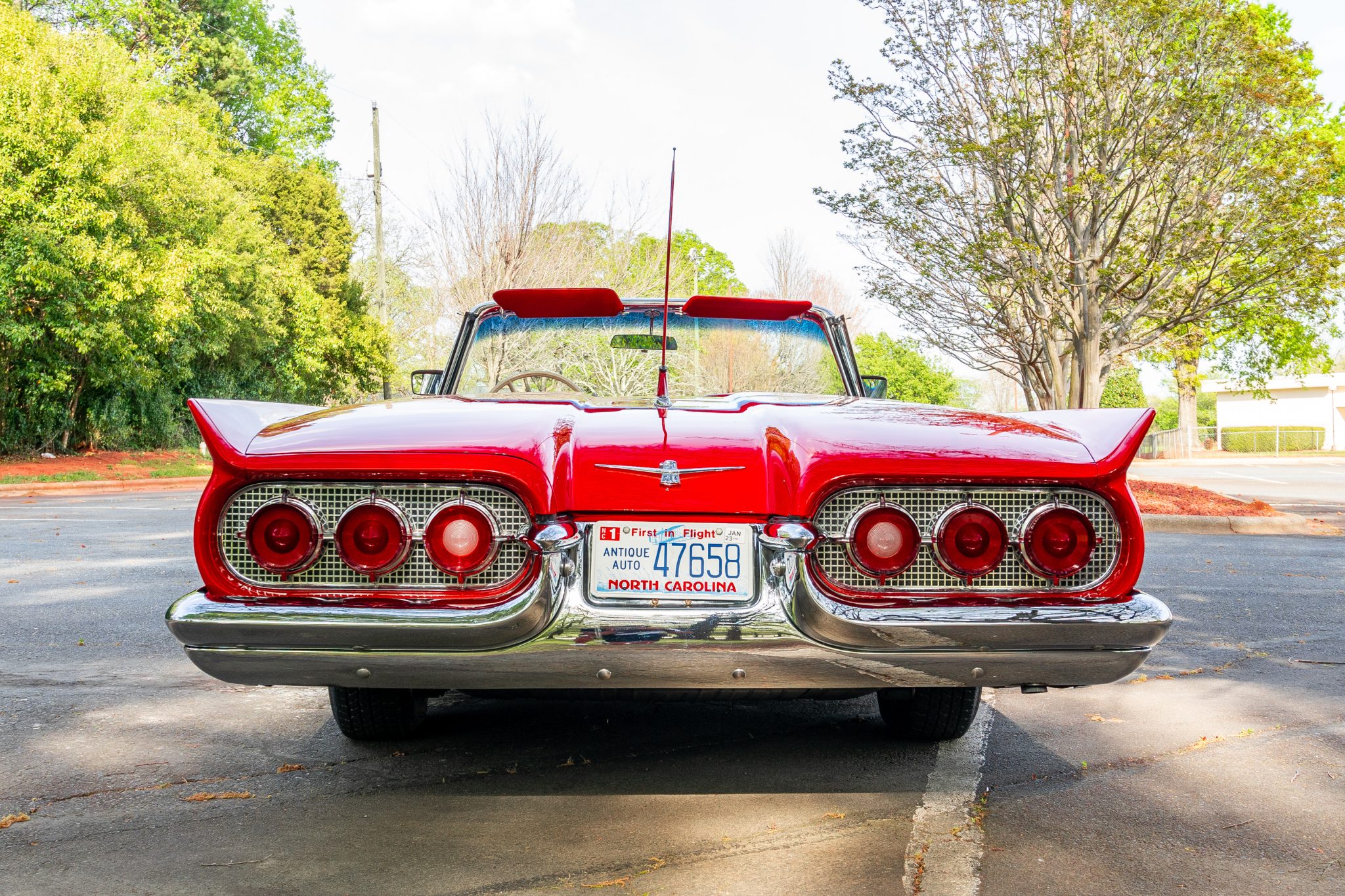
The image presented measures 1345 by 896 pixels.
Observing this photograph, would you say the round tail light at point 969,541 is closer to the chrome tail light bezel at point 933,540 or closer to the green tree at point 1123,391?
the chrome tail light bezel at point 933,540

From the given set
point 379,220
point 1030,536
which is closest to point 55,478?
point 379,220

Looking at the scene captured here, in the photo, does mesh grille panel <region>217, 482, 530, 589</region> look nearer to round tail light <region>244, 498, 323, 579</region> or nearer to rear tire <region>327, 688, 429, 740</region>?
round tail light <region>244, 498, 323, 579</region>

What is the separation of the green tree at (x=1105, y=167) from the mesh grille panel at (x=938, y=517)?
454 inches

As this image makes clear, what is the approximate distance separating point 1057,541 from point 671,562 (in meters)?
0.91

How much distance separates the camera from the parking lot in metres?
2.42

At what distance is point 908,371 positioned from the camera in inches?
2307

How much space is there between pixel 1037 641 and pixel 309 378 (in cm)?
3023

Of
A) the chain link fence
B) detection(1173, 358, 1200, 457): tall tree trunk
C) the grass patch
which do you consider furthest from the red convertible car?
the chain link fence

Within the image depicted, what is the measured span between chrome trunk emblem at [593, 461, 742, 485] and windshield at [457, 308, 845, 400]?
170cm

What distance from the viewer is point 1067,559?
2.56 m

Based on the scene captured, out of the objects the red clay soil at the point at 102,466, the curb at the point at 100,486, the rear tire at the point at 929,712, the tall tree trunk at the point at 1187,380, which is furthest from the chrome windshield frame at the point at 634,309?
the red clay soil at the point at 102,466

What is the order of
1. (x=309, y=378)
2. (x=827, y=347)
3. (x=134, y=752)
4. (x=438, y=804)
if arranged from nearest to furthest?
(x=438, y=804), (x=134, y=752), (x=827, y=347), (x=309, y=378)

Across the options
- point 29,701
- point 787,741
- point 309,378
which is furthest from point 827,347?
point 309,378

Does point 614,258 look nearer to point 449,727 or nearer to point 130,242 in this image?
point 130,242
